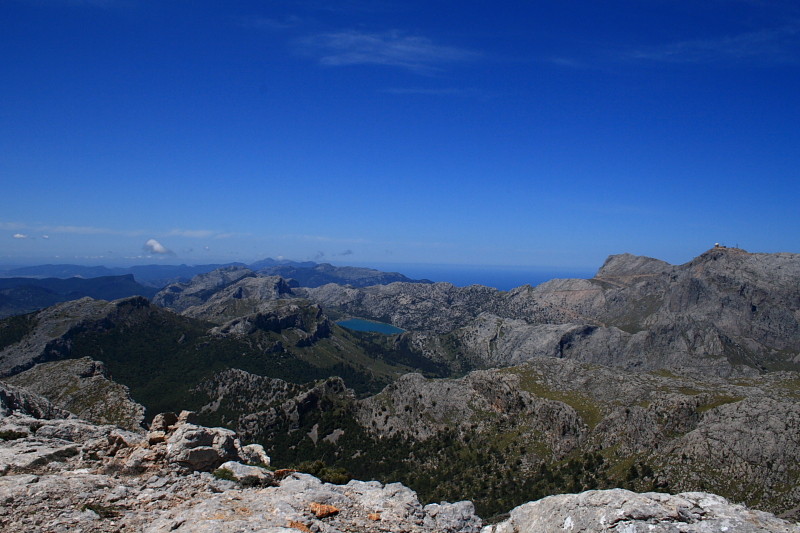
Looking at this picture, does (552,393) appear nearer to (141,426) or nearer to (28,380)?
(141,426)

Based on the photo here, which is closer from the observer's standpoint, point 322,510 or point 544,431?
point 322,510

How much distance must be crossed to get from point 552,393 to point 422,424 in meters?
32.7

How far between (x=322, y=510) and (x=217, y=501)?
14.8 ft

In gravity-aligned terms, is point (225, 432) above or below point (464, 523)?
above

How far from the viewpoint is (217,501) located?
19.3 metres

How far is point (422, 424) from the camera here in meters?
109

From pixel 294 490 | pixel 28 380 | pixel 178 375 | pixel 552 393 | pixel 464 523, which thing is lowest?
pixel 178 375

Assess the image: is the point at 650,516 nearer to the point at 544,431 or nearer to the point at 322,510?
the point at 322,510

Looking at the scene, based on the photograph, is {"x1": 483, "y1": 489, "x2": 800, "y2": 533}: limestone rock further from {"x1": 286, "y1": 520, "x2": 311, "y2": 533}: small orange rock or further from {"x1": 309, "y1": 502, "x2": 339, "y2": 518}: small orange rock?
{"x1": 286, "y1": 520, "x2": 311, "y2": 533}: small orange rock

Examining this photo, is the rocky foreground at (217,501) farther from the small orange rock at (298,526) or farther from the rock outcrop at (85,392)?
the rock outcrop at (85,392)

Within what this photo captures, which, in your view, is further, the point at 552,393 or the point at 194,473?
the point at 552,393

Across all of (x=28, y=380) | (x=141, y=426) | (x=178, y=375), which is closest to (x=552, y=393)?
(x=141, y=426)

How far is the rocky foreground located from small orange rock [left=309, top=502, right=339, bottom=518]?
0.15ft

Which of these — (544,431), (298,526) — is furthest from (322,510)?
(544,431)
